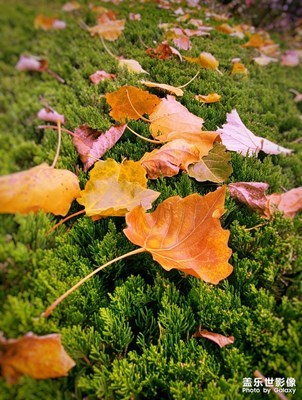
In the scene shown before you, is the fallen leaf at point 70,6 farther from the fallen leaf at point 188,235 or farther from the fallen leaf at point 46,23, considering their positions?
the fallen leaf at point 188,235

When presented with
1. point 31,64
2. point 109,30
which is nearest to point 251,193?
point 31,64

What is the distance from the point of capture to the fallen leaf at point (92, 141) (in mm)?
1358

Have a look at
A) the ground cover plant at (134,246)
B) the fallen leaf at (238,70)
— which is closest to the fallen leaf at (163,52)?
the fallen leaf at (238,70)

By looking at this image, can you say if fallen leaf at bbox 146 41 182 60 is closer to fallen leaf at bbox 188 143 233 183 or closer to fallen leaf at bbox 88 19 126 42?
fallen leaf at bbox 88 19 126 42

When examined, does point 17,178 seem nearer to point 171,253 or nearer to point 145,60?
point 171,253

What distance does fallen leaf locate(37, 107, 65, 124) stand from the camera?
1.35 m

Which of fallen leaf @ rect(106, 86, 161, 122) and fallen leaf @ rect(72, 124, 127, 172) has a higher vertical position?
fallen leaf @ rect(106, 86, 161, 122)

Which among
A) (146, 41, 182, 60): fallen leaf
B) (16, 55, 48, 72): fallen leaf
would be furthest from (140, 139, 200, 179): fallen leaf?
(146, 41, 182, 60): fallen leaf

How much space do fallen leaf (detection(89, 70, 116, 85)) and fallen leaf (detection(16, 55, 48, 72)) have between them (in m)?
0.28

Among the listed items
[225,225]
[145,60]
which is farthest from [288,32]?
[225,225]

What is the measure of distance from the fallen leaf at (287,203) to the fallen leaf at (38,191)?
29.9 inches

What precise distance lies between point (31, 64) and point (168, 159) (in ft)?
2.45

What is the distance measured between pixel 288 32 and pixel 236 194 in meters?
7.70

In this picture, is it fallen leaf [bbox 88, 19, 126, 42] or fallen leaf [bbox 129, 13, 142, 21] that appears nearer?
fallen leaf [bbox 88, 19, 126, 42]
